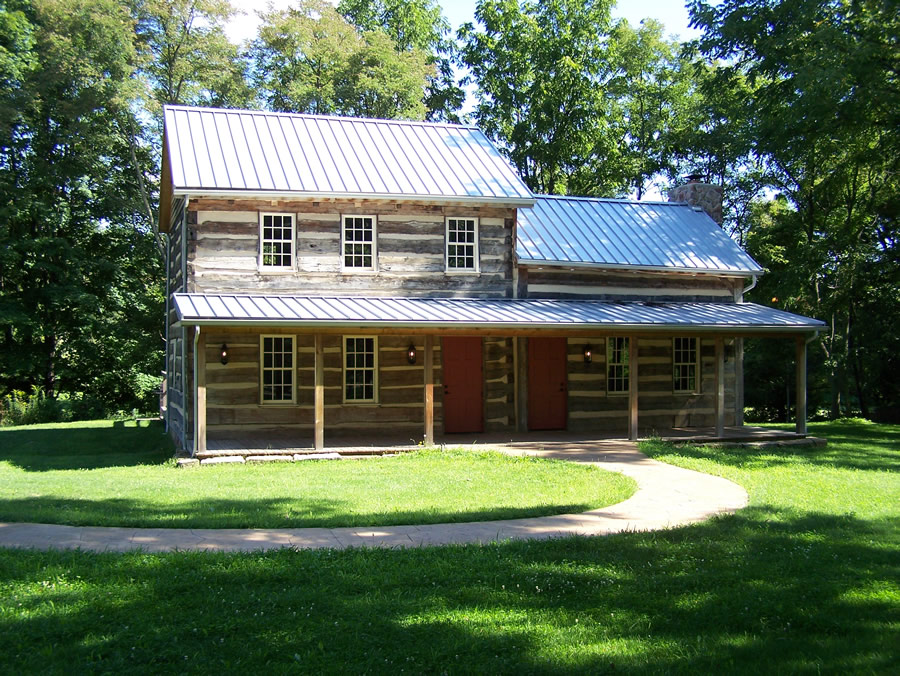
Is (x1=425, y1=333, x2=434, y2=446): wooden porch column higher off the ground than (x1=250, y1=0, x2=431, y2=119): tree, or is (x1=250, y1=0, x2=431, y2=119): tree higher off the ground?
(x1=250, y1=0, x2=431, y2=119): tree

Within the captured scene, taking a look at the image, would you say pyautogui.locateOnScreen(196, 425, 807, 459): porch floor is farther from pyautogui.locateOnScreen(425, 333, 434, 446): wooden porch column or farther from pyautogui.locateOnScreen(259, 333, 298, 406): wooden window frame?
pyautogui.locateOnScreen(259, 333, 298, 406): wooden window frame

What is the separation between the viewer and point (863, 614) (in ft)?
19.8

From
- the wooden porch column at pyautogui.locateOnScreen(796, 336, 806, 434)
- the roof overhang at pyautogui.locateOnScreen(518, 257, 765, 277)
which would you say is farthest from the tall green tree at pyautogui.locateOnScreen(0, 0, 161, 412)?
the wooden porch column at pyautogui.locateOnScreen(796, 336, 806, 434)

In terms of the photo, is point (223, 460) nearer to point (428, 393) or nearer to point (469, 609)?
point (428, 393)

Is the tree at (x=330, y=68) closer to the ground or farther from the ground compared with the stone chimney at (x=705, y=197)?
farther from the ground

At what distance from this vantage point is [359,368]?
59.4ft

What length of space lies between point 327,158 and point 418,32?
69.9 ft

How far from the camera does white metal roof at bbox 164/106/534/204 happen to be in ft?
57.2

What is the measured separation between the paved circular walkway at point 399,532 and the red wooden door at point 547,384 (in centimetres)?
840

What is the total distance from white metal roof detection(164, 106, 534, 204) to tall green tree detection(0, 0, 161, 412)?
10850 millimetres

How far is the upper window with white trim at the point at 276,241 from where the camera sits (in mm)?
17375

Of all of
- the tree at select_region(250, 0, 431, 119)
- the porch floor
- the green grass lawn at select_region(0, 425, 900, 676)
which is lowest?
the porch floor

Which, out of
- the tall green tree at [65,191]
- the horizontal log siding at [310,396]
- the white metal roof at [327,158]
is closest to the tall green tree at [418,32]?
the tall green tree at [65,191]

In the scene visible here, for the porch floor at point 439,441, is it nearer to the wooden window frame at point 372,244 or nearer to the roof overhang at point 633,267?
the wooden window frame at point 372,244
